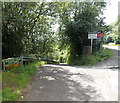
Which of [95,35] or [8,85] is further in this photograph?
[95,35]

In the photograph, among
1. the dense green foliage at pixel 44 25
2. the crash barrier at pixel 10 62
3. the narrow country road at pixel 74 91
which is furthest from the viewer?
the dense green foliage at pixel 44 25

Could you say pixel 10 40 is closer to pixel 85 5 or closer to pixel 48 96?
pixel 48 96

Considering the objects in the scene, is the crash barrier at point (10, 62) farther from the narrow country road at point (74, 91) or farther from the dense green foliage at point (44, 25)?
the narrow country road at point (74, 91)

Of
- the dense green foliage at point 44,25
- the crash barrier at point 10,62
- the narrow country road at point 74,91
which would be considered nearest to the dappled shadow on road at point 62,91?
the narrow country road at point 74,91

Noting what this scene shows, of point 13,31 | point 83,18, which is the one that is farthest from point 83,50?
point 13,31

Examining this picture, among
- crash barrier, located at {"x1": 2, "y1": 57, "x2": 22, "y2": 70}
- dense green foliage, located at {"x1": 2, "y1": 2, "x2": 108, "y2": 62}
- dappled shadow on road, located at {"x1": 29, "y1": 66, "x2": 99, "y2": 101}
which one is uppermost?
dense green foliage, located at {"x1": 2, "y1": 2, "x2": 108, "y2": 62}

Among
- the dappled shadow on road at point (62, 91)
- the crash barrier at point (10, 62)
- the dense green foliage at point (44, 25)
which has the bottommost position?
the dappled shadow on road at point (62, 91)

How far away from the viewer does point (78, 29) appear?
9539mm

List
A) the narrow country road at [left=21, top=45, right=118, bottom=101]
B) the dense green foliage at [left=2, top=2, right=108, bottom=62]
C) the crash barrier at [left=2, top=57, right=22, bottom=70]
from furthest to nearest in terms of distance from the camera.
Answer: the dense green foliage at [left=2, top=2, right=108, bottom=62] → the crash barrier at [left=2, top=57, right=22, bottom=70] → the narrow country road at [left=21, top=45, right=118, bottom=101]

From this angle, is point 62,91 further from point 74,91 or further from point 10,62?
point 10,62

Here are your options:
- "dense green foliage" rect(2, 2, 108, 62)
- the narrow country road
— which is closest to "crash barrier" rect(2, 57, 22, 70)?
"dense green foliage" rect(2, 2, 108, 62)

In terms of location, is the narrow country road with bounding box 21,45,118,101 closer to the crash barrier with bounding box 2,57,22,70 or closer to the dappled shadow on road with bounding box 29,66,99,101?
the dappled shadow on road with bounding box 29,66,99,101

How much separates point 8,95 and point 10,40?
571cm

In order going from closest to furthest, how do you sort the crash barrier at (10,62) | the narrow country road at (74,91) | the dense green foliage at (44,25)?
the narrow country road at (74,91), the crash barrier at (10,62), the dense green foliage at (44,25)
